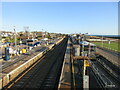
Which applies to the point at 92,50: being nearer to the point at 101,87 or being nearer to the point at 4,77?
the point at 101,87

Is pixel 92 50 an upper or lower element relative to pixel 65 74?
upper

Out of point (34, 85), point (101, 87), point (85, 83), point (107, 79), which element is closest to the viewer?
point (85, 83)

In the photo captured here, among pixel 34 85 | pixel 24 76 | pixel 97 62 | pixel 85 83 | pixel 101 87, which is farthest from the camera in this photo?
pixel 97 62

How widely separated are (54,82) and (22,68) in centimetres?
844

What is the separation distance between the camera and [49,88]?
680 inches

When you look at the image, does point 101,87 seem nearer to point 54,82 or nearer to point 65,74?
point 65,74

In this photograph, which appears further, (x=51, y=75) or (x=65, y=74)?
(x=51, y=75)

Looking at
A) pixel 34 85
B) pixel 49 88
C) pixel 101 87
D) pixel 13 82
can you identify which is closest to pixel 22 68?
pixel 13 82

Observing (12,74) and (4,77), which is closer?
(4,77)

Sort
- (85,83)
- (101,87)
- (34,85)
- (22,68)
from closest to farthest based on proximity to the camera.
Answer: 1. (85,83)
2. (101,87)
3. (34,85)
4. (22,68)

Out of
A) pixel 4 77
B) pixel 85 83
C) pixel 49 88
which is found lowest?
pixel 49 88

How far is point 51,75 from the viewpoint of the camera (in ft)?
75.2

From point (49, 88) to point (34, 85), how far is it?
2484 mm

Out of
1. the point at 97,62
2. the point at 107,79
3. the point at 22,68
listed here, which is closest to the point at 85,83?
→ the point at 107,79
